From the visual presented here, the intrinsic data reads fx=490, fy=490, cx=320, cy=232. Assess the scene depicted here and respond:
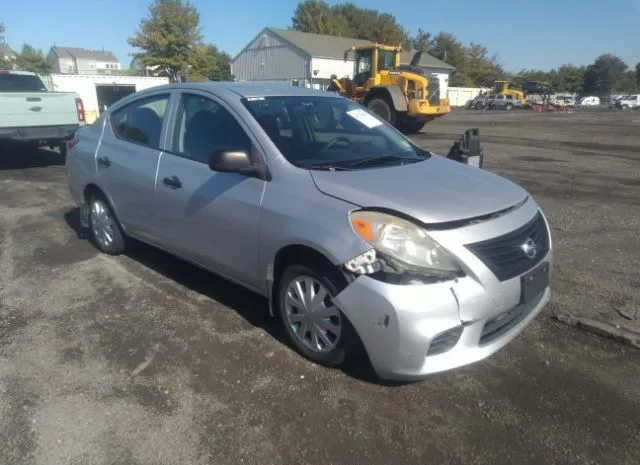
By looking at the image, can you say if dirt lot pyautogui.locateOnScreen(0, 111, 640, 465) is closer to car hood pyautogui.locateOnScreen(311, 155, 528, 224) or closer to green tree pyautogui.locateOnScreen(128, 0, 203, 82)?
car hood pyautogui.locateOnScreen(311, 155, 528, 224)

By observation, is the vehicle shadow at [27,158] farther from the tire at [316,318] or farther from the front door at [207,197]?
the tire at [316,318]

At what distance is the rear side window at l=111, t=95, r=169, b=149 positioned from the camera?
413 centimetres

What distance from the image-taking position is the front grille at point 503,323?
264 cm

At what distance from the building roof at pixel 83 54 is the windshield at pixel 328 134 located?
11225cm

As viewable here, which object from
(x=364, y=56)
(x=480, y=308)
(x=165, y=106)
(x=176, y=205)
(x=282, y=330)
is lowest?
(x=282, y=330)

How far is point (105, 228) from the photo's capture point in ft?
16.2

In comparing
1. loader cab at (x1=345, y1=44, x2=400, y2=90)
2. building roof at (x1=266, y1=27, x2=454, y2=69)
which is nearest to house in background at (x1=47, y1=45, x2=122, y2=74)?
building roof at (x1=266, y1=27, x2=454, y2=69)

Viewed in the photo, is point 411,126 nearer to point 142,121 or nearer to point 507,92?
point 142,121

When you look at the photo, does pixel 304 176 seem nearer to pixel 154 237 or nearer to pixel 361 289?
pixel 361 289

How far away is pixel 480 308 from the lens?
99.1 inches

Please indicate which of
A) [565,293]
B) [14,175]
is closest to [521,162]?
[565,293]

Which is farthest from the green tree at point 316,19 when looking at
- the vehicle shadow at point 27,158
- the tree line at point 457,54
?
the vehicle shadow at point 27,158

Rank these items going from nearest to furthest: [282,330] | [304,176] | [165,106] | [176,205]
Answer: [304,176], [282,330], [176,205], [165,106]

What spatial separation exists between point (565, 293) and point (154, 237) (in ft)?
11.3
